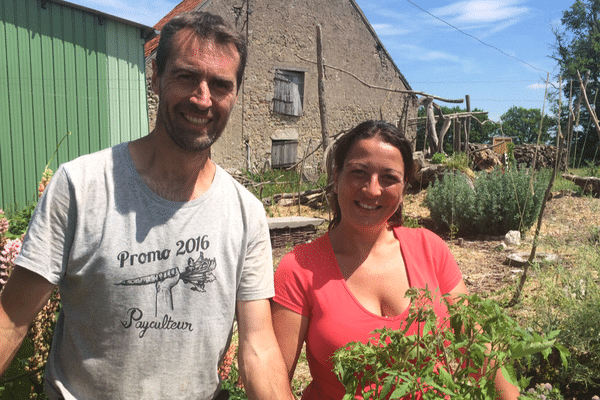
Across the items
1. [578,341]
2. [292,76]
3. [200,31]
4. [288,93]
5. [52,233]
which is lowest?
[578,341]

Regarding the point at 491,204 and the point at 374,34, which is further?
the point at 374,34

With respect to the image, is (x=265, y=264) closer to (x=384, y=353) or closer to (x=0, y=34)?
(x=384, y=353)

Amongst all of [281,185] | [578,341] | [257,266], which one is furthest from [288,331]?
[281,185]

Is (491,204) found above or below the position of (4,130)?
below

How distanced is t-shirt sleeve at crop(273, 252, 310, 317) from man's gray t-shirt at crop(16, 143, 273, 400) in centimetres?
27

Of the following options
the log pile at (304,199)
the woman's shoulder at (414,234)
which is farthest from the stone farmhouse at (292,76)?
the woman's shoulder at (414,234)

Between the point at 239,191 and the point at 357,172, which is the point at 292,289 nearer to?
the point at 239,191

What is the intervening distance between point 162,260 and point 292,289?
55 centimetres

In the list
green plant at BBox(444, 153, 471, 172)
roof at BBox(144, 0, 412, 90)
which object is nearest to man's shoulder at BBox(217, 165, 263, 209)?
green plant at BBox(444, 153, 471, 172)

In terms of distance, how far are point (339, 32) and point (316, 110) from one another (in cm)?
262

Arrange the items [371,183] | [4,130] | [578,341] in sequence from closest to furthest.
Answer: [371,183], [578,341], [4,130]

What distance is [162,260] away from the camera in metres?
1.55

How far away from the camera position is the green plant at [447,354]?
1074mm

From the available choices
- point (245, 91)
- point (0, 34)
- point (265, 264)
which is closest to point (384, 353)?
point (265, 264)
